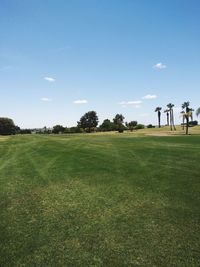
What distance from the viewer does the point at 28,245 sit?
6.89 m

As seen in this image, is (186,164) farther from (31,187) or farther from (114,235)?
(114,235)

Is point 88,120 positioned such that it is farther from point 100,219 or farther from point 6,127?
point 100,219

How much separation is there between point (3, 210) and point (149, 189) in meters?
5.54

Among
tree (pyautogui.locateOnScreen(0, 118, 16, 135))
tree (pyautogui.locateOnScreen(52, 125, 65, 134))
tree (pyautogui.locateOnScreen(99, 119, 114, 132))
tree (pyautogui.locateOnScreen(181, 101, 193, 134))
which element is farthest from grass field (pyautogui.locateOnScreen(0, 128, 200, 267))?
tree (pyautogui.locateOnScreen(0, 118, 16, 135))

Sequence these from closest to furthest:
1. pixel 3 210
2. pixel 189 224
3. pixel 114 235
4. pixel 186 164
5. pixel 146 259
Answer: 1. pixel 146 259
2. pixel 114 235
3. pixel 189 224
4. pixel 3 210
5. pixel 186 164

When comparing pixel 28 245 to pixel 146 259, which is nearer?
pixel 146 259

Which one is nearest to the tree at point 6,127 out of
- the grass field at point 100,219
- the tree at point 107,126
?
the tree at point 107,126

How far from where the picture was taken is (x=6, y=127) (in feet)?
432

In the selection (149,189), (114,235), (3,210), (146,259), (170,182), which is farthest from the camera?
(170,182)

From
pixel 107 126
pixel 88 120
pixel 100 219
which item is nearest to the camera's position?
pixel 100 219

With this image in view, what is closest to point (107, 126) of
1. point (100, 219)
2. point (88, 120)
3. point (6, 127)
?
point (88, 120)

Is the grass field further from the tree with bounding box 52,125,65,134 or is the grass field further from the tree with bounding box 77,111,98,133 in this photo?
the tree with bounding box 77,111,98,133

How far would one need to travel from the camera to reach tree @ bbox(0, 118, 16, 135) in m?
130

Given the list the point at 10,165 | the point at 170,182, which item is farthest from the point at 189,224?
the point at 10,165
